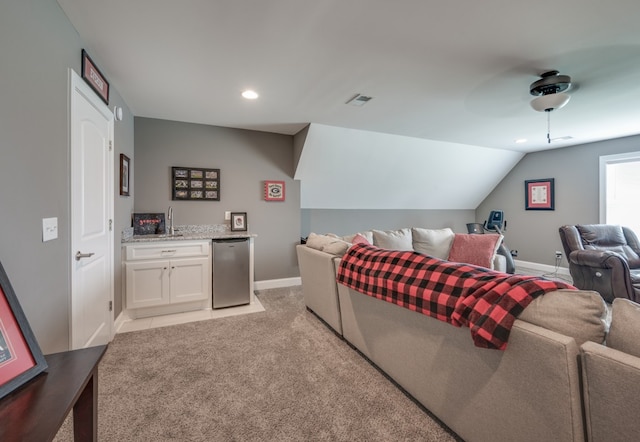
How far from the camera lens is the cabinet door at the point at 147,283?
3020mm

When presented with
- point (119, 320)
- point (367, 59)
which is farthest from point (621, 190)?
point (119, 320)

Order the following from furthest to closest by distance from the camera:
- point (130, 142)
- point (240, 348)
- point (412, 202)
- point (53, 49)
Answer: point (412, 202) < point (130, 142) < point (240, 348) < point (53, 49)

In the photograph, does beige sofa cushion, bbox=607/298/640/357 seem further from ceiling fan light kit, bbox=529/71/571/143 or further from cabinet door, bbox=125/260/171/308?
cabinet door, bbox=125/260/171/308

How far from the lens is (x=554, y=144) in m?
5.04

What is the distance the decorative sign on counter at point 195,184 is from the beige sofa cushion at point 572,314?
3677mm

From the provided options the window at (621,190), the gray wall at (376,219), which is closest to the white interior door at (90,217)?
the gray wall at (376,219)

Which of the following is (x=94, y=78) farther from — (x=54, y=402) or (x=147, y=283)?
(x=54, y=402)

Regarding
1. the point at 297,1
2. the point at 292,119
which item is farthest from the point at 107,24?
the point at 292,119

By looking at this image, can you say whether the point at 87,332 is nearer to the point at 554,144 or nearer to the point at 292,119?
the point at 292,119

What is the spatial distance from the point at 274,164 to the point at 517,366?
3.77 m

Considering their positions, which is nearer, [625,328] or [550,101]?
[625,328]

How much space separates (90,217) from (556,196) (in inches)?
274

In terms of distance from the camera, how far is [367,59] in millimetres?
2223

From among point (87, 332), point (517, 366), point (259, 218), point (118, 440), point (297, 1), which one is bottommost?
point (118, 440)
